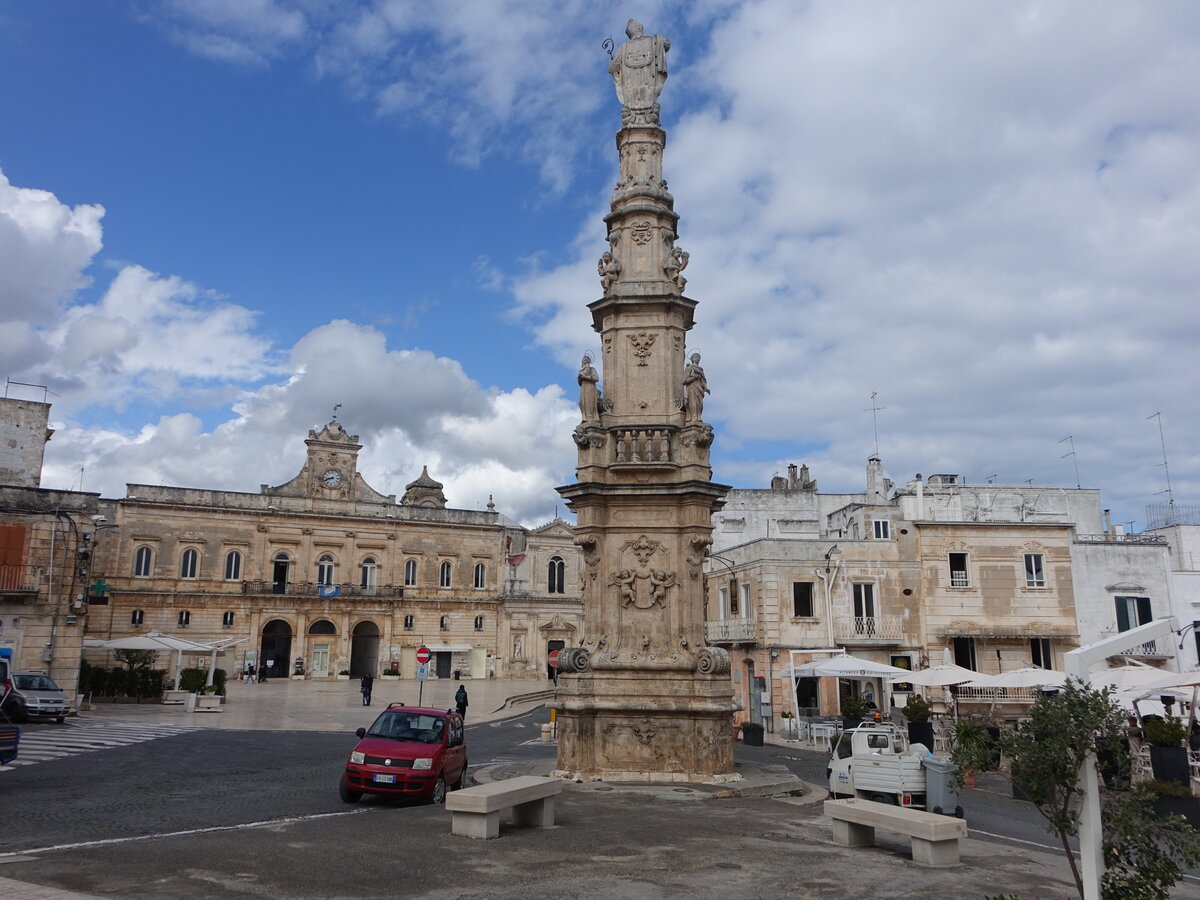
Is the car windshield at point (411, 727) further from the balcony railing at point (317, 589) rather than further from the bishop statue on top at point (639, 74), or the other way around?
the balcony railing at point (317, 589)

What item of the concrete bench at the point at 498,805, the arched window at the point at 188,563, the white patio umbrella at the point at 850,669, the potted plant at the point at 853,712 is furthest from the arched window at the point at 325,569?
the concrete bench at the point at 498,805

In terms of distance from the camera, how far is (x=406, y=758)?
42.9 ft

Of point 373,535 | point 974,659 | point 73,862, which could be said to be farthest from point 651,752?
point 373,535

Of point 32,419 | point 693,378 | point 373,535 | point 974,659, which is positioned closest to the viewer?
point 693,378

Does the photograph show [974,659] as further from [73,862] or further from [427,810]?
[73,862]

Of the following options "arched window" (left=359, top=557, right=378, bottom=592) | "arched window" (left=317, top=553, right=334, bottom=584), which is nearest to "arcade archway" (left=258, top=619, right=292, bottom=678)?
"arched window" (left=317, top=553, right=334, bottom=584)

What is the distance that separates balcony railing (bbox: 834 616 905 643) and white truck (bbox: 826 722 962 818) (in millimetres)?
17303

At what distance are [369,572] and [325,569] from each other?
2.86 metres

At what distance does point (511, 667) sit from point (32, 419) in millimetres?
34361

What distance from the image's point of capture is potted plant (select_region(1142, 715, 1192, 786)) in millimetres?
14820

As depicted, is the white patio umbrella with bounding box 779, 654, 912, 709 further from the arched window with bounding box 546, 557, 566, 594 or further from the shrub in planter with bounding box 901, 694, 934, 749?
the arched window with bounding box 546, 557, 566, 594

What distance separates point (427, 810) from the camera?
12.4m

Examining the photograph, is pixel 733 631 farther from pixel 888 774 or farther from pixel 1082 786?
pixel 1082 786

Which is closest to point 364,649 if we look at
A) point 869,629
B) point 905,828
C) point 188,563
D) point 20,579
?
point 188,563
